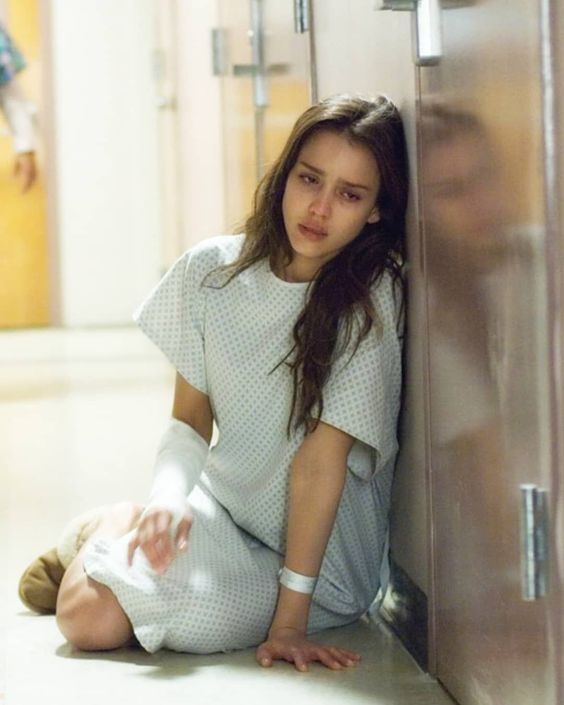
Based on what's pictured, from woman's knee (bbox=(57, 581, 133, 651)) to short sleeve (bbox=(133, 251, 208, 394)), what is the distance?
0.99 feet

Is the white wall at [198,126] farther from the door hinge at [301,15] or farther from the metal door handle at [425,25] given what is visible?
the metal door handle at [425,25]

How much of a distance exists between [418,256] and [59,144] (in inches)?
193

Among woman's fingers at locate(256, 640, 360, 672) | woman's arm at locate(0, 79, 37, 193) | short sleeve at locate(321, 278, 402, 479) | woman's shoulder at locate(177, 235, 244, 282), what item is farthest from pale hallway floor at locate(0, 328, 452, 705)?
woman's arm at locate(0, 79, 37, 193)

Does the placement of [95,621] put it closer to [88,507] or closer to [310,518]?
[310,518]

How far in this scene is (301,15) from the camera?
205 centimetres

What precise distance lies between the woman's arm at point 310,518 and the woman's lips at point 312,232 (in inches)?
8.7

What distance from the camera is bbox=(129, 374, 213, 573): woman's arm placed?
5.10 feet

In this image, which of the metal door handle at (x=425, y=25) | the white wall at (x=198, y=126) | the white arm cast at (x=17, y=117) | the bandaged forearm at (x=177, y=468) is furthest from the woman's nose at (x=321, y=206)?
the white arm cast at (x=17, y=117)

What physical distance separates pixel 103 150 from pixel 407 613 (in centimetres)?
485

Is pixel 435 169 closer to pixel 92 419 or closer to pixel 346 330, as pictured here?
pixel 346 330

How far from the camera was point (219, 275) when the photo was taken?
5.64 ft

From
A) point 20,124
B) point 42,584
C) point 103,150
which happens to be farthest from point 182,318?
point 103,150

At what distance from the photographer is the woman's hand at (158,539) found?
155 centimetres

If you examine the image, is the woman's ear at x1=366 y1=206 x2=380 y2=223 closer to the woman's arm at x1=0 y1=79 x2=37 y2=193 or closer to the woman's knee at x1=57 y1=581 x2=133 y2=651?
the woman's knee at x1=57 y1=581 x2=133 y2=651
